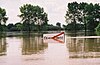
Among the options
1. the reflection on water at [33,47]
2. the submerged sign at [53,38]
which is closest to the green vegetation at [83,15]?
the reflection on water at [33,47]

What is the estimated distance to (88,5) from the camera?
289ft

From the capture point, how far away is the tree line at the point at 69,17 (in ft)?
267

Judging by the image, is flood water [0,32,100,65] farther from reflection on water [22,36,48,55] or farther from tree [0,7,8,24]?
tree [0,7,8,24]

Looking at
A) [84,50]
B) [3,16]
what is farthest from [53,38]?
[3,16]

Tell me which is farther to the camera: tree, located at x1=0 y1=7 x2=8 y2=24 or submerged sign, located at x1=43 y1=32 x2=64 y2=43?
tree, located at x1=0 y1=7 x2=8 y2=24

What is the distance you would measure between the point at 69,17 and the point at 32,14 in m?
14.0

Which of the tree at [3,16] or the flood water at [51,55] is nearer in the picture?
the flood water at [51,55]

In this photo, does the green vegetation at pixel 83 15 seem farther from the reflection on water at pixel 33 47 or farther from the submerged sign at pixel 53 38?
the submerged sign at pixel 53 38

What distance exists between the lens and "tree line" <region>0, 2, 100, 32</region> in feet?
267

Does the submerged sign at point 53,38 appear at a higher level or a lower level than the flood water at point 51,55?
higher

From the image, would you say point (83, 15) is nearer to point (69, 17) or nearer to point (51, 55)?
point (69, 17)

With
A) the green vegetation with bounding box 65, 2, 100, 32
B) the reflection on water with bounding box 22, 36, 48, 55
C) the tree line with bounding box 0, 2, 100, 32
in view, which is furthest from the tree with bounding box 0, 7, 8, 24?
the reflection on water with bounding box 22, 36, 48, 55

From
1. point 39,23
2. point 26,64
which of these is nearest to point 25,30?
point 39,23

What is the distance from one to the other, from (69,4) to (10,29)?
20.9 m
